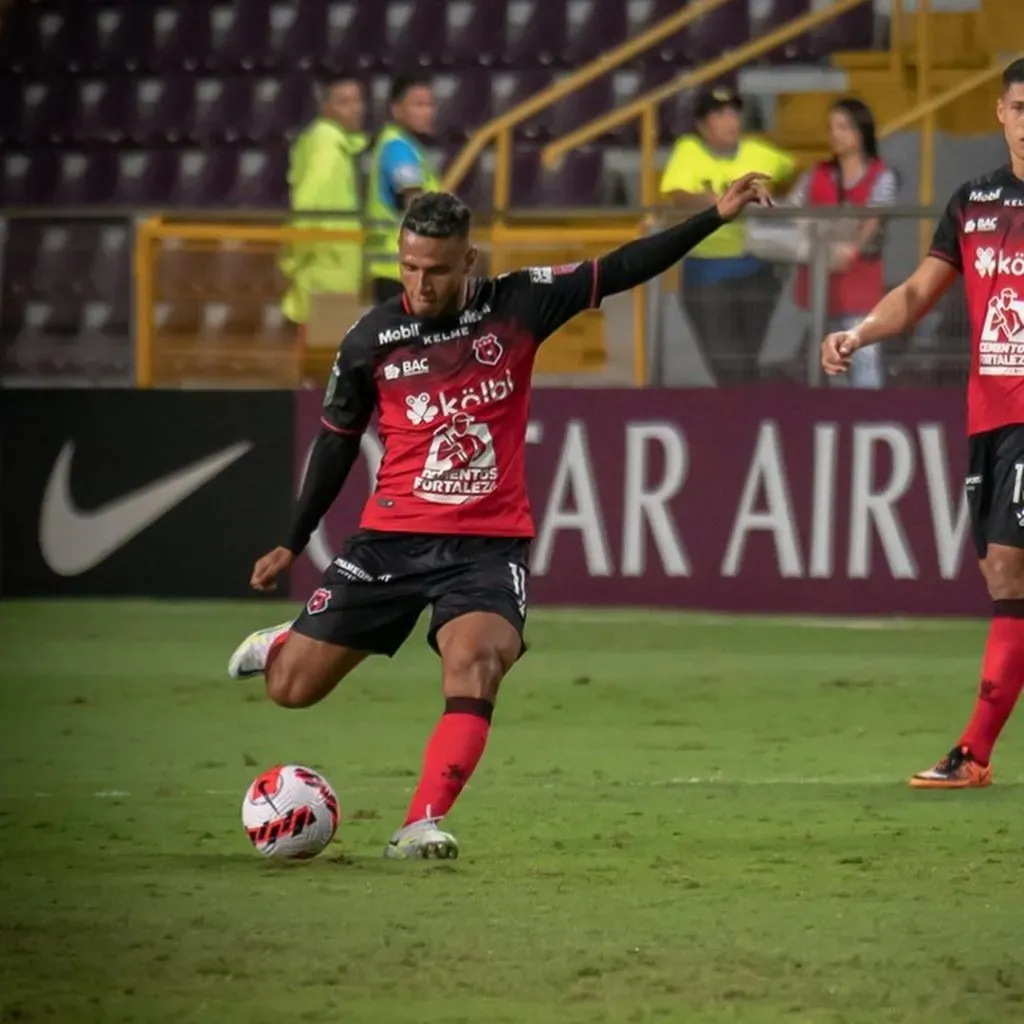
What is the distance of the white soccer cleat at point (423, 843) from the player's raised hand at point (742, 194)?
5.68ft

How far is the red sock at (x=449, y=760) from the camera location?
707cm

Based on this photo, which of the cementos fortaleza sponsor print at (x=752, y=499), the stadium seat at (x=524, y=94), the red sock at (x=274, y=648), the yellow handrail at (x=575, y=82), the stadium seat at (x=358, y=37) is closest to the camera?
the red sock at (x=274, y=648)

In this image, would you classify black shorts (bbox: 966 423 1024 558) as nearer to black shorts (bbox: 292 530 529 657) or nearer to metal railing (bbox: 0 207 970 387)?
black shorts (bbox: 292 530 529 657)

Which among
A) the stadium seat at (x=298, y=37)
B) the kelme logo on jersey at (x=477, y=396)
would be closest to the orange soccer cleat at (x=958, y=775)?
the kelme logo on jersey at (x=477, y=396)

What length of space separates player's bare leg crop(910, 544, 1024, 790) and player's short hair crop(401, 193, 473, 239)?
2.20 m

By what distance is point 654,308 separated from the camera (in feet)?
46.2

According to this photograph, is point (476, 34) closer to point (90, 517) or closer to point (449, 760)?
point (90, 517)

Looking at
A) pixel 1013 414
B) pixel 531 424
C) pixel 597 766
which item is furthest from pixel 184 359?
pixel 1013 414

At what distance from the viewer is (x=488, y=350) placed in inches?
299

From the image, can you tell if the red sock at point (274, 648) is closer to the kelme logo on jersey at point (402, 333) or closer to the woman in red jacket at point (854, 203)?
the kelme logo on jersey at point (402, 333)

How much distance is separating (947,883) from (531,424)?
8.04m

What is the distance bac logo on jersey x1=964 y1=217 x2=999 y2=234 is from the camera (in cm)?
856

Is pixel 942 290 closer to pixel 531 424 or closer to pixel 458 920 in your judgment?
pixel 458 920

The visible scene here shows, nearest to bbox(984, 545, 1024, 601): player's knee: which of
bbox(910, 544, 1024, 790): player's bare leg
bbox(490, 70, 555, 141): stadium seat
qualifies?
bbox(910, 544, 1024, 790): player's bare leg
